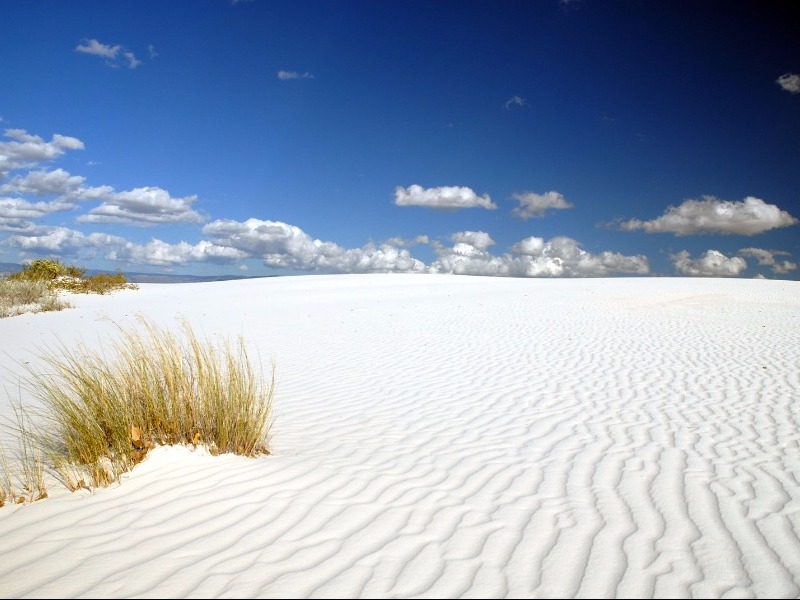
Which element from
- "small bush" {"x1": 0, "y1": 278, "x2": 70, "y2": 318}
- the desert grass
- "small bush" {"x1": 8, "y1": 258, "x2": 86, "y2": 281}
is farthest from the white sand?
"small bush" {"x1": 8, "y1": 258, "x2": 86, "y2": 281}

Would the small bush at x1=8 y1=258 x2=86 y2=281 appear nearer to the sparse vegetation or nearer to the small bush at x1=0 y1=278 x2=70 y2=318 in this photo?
the sparse vegetation

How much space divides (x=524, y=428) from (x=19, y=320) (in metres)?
21.2

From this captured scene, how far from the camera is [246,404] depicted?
16.5 ft

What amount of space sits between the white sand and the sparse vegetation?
16.8 meters

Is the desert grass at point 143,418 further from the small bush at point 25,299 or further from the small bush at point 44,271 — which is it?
the small bush at point 44,271

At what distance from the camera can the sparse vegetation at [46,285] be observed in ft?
73.7

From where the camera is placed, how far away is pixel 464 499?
13.9ft

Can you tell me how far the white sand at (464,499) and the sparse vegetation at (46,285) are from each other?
1684cm

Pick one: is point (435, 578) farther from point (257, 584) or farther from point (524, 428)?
point (524, 428)

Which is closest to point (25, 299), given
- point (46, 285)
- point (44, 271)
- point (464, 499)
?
point (46, 285)

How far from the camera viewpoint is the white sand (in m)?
3.04

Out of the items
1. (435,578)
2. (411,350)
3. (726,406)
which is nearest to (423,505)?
(435,578)

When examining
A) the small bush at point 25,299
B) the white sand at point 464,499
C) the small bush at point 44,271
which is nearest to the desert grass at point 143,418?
the white sand at point 464,499

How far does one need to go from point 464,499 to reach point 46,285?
93.8 ft
